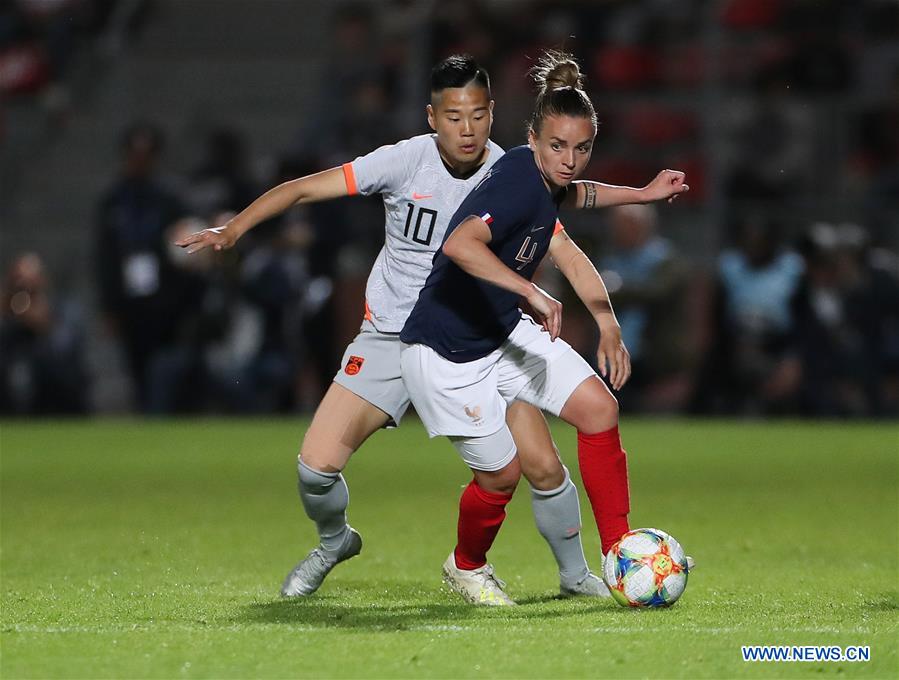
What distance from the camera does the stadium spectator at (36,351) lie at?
1563cm

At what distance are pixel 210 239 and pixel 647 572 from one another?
202 cm

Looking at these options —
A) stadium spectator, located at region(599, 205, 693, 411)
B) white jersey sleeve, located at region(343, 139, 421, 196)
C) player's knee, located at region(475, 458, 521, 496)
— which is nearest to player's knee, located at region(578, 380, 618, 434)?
player's knee, located at region(475, 458, 521, 496)

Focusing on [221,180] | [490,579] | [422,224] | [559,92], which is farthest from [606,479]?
[221,180]

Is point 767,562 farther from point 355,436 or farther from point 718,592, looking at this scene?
point 355,436

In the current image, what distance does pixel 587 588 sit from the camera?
6242 mm

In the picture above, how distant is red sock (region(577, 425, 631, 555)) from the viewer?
19.6 ft

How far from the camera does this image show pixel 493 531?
20.4ft

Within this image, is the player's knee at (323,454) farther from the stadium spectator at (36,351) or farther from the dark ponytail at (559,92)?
the stadium spectator at (36,351)

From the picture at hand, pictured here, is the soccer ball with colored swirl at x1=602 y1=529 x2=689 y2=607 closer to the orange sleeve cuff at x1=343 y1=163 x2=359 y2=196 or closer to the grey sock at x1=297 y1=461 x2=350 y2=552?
the grey sock at x1=297 y1=461 x2=350 y2=552

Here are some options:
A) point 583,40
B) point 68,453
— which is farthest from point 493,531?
point 583,40

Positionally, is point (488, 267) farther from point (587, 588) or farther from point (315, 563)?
point (315, 563)

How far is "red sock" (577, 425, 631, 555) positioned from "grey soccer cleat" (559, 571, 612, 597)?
0.28m

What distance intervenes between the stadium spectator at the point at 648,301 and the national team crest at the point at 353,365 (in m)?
7.98

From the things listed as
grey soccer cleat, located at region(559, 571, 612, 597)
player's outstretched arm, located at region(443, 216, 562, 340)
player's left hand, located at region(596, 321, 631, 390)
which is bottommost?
grey soccer cleat, located at region(559, 571, 612, 597)
